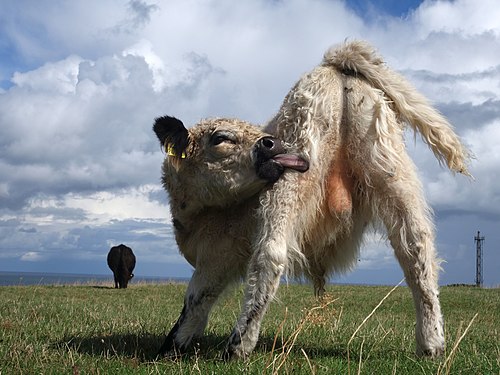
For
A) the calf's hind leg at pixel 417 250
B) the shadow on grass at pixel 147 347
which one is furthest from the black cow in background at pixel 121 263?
the calf's hind leg at pixel 417 250

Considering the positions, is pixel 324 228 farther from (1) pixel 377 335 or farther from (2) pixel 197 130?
(1) pixel 377 335

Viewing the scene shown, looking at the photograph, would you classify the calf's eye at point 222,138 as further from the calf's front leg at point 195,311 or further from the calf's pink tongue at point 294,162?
the calf's front leg at point 195,311

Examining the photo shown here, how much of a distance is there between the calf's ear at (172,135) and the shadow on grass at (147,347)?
1.88 m

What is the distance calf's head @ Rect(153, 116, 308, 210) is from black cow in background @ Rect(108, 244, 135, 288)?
19.2 m

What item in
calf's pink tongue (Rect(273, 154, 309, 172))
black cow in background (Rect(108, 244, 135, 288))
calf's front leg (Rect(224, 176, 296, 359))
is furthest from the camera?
black cow in background (Rect(108, 244, 135, 288))

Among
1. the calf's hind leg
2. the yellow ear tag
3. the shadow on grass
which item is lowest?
the shadow on grass

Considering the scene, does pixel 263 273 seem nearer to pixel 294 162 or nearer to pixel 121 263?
pixel 294 162

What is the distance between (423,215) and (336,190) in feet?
2.57

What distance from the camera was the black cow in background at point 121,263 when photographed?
82.3 ft

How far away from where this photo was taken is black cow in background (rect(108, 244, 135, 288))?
25.1 metres

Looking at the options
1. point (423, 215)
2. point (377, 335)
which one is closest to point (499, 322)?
point (377, 335)

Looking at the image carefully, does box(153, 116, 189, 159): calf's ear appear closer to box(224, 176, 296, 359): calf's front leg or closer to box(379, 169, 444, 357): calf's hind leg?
box(224, 176, 296, 359): calf's front leg

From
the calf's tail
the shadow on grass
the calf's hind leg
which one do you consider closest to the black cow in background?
the shadow on grass

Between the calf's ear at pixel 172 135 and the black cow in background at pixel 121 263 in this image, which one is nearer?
the calf's ear at pixel 172 135
